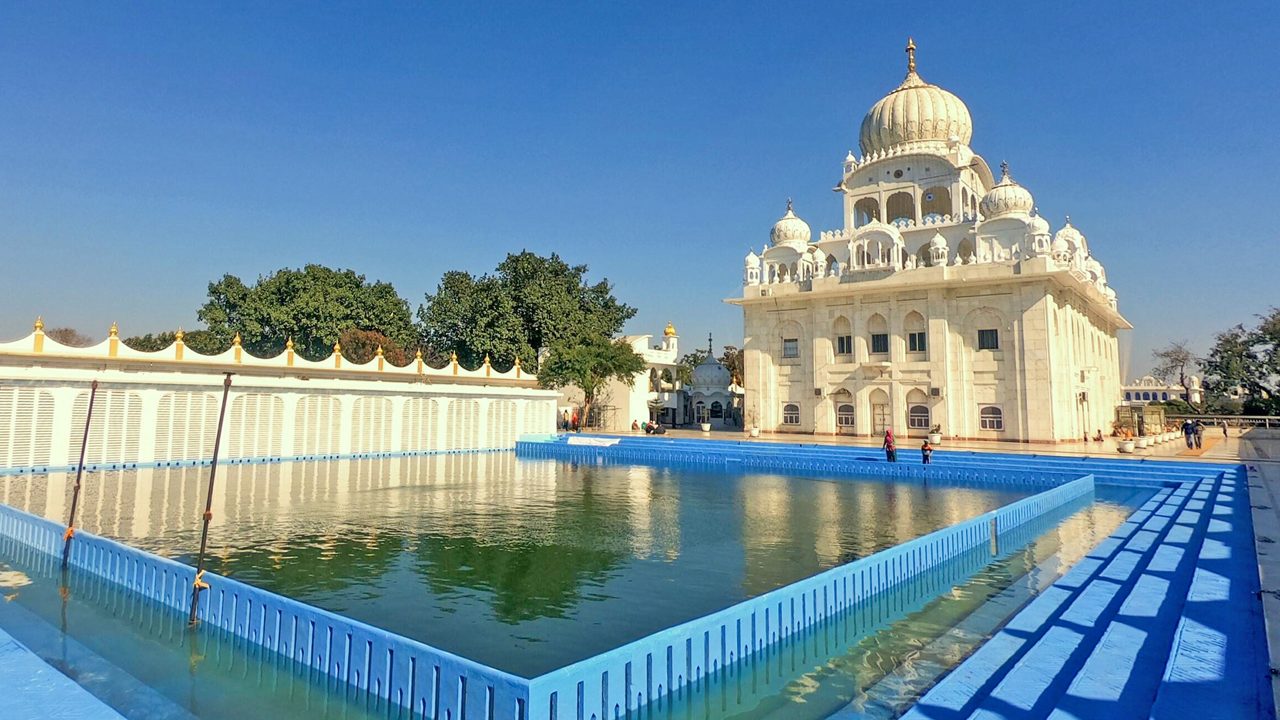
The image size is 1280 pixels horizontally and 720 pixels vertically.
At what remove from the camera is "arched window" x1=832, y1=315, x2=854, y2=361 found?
34906 millimetres

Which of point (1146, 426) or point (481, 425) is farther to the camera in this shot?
point (1146, 426)

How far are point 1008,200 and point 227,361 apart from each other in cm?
3440

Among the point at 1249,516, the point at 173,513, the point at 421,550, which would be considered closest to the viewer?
the point at 421,550

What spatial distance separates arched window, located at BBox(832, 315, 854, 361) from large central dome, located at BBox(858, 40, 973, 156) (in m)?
11.0

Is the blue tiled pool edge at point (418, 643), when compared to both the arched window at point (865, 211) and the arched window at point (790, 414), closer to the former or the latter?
the arched window at point (790, 414)

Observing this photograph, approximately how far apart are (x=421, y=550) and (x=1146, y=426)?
33977mm

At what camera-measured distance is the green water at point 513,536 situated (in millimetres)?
7512

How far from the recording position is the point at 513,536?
11.8m

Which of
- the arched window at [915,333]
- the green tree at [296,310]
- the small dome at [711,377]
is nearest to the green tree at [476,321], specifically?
the green tree at [296,310]

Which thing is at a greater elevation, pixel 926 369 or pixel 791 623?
pixel 926 369

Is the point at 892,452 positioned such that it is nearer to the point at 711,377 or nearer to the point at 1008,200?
the point at 1008,200

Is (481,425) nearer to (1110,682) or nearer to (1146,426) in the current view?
(1110,682)

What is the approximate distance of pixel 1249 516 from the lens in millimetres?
11453

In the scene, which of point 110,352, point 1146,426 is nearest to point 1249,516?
point 1146,426
